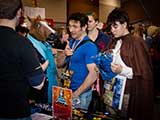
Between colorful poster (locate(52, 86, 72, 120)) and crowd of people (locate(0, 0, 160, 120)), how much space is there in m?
0.17

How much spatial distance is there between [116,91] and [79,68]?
1.38ft

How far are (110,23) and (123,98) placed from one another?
0.58m

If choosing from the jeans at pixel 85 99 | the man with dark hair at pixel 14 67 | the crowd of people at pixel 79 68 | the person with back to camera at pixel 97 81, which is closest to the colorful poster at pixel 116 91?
the crowd of people at pixel 79 68

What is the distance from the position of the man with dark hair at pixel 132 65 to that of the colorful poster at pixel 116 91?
0.05 metres

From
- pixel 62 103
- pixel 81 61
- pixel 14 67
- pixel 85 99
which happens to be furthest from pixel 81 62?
pixel 14 67

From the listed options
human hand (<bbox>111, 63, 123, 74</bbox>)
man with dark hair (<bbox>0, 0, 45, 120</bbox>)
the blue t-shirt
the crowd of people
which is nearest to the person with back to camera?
the crowd of people

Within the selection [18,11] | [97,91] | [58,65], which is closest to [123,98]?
[97,91]

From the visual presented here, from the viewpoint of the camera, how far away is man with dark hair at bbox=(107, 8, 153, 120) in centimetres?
226

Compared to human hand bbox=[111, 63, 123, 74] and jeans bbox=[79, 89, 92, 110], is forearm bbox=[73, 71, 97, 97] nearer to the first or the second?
jeans bbox=[79, 89, 92, 110]

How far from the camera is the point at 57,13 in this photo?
22.4ft

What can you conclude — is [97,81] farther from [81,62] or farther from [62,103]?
[62,103]

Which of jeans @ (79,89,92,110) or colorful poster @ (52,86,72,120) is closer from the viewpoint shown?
colorful poster @ (52,86,72,120)

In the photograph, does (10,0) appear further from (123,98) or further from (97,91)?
(97,91)

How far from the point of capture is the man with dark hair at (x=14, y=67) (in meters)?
1.53
